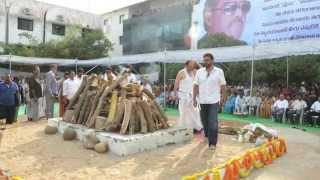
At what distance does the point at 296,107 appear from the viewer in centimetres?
1528

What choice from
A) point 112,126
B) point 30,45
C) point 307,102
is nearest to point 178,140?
point 112,126

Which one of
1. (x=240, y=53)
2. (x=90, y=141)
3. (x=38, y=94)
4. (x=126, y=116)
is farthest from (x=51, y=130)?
(x=240, y=53)

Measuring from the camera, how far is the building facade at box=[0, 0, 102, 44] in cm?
3806

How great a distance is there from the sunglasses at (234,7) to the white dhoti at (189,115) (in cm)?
1476

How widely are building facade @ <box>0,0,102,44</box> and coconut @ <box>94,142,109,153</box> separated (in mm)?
32330

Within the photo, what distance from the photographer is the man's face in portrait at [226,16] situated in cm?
2406

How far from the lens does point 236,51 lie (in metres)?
17.0

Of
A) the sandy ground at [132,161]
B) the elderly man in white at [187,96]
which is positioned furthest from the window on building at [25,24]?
the elderly man in white at [187,96]

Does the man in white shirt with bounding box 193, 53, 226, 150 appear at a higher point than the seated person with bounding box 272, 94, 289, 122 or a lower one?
higher

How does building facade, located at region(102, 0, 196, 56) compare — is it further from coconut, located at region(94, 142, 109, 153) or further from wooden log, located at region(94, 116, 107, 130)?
coconut, located at region(94, 142, 109, 153)

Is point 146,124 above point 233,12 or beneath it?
beneath

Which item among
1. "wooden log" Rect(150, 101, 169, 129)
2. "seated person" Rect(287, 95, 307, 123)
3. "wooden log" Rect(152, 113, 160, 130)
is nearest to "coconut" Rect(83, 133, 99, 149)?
"wooden log" Rect(152, 113, 160, 130)

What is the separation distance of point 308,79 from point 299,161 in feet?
47.9

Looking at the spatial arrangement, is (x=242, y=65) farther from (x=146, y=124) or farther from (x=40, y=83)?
(x=146, y=124)
